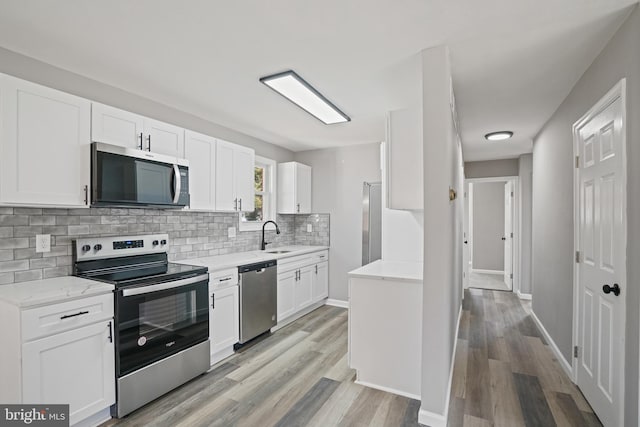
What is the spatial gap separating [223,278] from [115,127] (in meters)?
1.56

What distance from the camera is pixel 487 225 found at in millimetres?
7797

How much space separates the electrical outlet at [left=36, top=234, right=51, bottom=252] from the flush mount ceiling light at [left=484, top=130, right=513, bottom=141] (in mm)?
4859

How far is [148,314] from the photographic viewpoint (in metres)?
2.28

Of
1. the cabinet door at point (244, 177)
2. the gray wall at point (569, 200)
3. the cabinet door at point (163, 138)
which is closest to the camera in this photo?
the gray wall at point (569, 200)

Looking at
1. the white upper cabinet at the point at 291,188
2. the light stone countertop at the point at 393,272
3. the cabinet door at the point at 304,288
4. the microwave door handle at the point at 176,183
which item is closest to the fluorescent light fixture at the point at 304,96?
the microwave door handle at the point at 176,183

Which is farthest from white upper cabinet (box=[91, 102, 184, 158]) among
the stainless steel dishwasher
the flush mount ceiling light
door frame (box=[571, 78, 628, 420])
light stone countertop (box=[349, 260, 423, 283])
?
the flush mount ceiling light

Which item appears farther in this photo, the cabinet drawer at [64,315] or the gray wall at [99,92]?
the gray wall at [99,92]

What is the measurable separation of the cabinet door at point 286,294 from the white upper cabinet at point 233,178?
96 centimetres

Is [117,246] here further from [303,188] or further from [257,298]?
[303,188]

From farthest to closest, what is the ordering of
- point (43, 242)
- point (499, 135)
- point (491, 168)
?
point (491, 168), point (499, 135), point (43, 242)

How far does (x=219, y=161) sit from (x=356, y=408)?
264 centimetres

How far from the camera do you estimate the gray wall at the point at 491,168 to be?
5.77 metres

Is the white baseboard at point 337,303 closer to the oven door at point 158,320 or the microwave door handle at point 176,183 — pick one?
the oven door at point 158,320

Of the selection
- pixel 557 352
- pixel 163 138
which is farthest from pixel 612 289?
pixel 163 138
